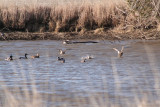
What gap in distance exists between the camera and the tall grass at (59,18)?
75.9 ft

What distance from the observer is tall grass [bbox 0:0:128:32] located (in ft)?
75.9

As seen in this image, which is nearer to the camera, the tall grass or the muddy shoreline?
the muddy shoreline

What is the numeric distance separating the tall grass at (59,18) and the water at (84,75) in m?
3.04

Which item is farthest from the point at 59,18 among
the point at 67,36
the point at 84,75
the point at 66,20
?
the point at 84,75

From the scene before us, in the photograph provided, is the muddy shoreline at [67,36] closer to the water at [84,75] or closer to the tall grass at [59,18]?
the tall grass at [59,18]

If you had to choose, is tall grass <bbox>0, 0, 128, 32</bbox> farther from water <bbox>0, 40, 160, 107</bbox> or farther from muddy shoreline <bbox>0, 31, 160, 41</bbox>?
water <bbox>0, 40, 160, 107</bbox>

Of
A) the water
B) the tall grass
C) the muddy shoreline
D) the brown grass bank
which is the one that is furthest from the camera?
the tall grass

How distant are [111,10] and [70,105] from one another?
14.5 metres

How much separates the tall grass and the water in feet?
9.98

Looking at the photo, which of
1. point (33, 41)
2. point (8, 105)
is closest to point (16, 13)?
point (33, 41)

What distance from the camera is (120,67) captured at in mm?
14648

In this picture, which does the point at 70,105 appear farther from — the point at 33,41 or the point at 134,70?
the point at 33,41

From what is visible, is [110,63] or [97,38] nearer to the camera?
[110,63]

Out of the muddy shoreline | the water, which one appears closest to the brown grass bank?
the muddy shoreline
